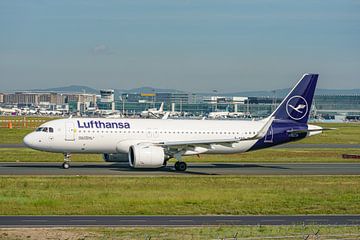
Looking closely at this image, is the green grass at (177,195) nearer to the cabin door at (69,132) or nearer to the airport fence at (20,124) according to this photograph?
the cabin door at (69,132)

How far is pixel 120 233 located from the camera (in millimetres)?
25688

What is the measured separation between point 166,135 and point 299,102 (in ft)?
39.3

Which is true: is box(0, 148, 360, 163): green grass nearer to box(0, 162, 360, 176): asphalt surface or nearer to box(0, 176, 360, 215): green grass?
box(0, 162, 360, 176): asphalt surface

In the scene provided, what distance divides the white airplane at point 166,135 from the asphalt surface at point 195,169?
3.51ft

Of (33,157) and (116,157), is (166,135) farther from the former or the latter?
(33,157)

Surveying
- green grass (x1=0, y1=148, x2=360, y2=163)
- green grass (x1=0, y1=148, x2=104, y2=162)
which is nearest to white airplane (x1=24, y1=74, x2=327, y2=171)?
green grass (x1=0, y1=148, x2=360, y2=163)

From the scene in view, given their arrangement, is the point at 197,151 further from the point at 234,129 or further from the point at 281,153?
the point at 281,153

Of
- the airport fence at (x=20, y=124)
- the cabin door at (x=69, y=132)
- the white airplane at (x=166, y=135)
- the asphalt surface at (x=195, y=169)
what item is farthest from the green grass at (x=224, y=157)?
the airport fence at (x=20, y=124)

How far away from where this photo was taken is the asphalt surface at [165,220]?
2834 centimetres

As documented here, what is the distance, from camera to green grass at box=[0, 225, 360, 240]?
24.8m

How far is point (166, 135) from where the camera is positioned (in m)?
55.2

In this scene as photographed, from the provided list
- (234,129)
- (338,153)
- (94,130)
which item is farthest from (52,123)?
(338,153)

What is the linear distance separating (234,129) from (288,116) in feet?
15.9

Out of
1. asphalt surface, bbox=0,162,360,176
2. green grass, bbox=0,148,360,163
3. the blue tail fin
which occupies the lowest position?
green grass, bbox=0,148,360,163
